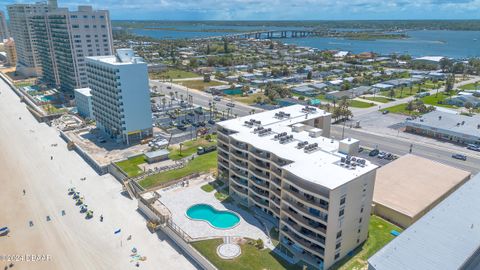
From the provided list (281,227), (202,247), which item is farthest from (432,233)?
(202,247)

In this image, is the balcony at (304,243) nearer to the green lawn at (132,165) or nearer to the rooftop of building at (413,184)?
the rooftop of building at (413,184)

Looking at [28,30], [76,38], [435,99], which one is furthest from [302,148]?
[28,30]

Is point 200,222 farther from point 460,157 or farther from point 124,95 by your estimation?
point 460,157

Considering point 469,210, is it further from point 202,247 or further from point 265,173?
point 202,247

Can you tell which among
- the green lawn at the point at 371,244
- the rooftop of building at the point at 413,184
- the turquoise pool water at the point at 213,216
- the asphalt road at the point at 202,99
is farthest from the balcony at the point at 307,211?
the asphalt road at the point at 202,99

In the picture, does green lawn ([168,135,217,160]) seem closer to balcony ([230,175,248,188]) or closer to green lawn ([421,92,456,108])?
balcony ([230,175,248,188])

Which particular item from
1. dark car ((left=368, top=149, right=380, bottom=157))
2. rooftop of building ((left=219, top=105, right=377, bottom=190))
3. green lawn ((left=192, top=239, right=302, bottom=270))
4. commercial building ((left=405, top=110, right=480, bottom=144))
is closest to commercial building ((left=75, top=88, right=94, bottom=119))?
rooftop of building ((left=219, top=105, right=377, bottom=190))
